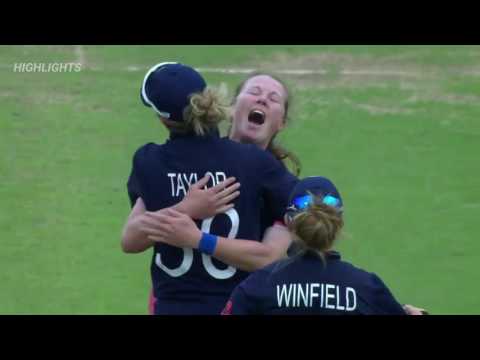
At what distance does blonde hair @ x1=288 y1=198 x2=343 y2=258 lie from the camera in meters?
3.97

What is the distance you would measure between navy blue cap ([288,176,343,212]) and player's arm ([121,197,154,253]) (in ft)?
2.09

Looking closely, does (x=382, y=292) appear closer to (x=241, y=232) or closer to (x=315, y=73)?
(x=241, y=232)

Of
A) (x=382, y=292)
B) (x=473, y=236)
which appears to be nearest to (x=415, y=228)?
(x=473, y=236)

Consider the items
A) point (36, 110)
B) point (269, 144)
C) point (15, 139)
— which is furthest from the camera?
point (36, 110)

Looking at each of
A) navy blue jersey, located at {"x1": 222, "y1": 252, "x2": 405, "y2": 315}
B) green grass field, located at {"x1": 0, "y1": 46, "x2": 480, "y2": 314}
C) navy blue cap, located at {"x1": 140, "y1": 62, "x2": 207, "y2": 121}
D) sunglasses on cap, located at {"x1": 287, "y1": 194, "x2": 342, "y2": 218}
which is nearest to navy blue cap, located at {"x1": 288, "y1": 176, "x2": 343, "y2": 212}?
sunglasses on cap, located at {"x1": 287, "y1": 194, "x2": 342, "y2": 218}

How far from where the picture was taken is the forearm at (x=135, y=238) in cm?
446

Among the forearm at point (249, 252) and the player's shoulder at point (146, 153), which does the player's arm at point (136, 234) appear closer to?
the player's shoulder at point (146, 153)

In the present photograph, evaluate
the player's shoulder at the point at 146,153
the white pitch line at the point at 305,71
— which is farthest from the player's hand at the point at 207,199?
the white pitch line at the point at 305,71

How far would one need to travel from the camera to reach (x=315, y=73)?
13070mm

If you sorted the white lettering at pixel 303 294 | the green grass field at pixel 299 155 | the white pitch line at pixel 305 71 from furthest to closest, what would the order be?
the white pitch line at pixel 305 71
the green grass field at pixel 299 155
the white lettering at pixel 303 294

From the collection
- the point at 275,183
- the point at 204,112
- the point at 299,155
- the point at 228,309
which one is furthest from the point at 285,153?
the point at 299,155

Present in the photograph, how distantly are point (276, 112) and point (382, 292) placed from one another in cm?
131

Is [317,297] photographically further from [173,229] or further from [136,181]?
[136,181]

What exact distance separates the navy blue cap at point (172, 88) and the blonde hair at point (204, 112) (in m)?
0.03
